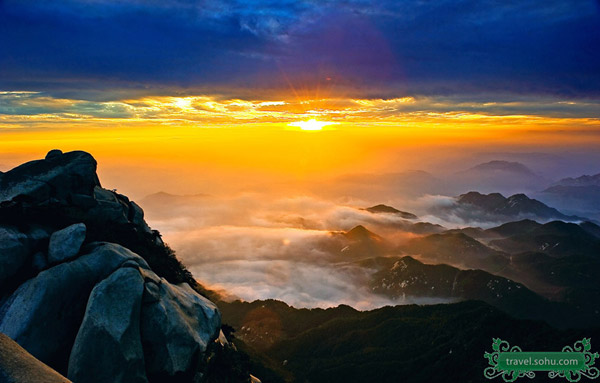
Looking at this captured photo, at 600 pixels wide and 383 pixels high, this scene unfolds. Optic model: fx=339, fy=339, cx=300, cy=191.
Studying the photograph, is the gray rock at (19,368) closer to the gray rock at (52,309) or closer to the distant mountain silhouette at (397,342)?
the gray rock at (52,309)

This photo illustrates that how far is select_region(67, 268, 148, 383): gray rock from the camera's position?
25.6 metres

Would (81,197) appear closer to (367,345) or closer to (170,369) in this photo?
(170,369)

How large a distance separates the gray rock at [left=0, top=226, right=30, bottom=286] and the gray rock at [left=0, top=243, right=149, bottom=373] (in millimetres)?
2168

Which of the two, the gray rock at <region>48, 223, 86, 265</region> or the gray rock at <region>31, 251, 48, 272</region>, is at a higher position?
the gray rock at <region>48, 223, 86, 265</region>

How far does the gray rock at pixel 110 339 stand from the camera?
25.6 m

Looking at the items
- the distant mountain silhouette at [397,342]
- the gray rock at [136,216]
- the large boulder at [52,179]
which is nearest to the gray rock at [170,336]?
the large boulder at [52,179]

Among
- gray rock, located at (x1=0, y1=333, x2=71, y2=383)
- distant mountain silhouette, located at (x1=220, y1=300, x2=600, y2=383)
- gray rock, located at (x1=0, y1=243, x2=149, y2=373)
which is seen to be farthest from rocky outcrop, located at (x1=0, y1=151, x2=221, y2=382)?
distant mountain silhouette, located at (x1=220, y1=300, x2=600, y2=383)

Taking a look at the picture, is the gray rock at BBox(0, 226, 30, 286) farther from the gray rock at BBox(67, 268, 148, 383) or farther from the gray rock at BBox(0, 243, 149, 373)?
the gray rock at BBox(67, 268, 148, 383)

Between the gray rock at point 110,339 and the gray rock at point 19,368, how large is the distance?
642 inches

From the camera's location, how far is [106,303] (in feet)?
90.5

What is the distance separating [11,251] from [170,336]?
633 inches

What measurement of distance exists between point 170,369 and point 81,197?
961 inches

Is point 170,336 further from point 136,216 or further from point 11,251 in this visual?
point 136,216

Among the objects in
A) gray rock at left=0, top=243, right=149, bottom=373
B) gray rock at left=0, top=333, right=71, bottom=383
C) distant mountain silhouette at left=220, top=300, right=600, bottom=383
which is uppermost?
gray rock at left=0, top=333, right=71, bottom=383
